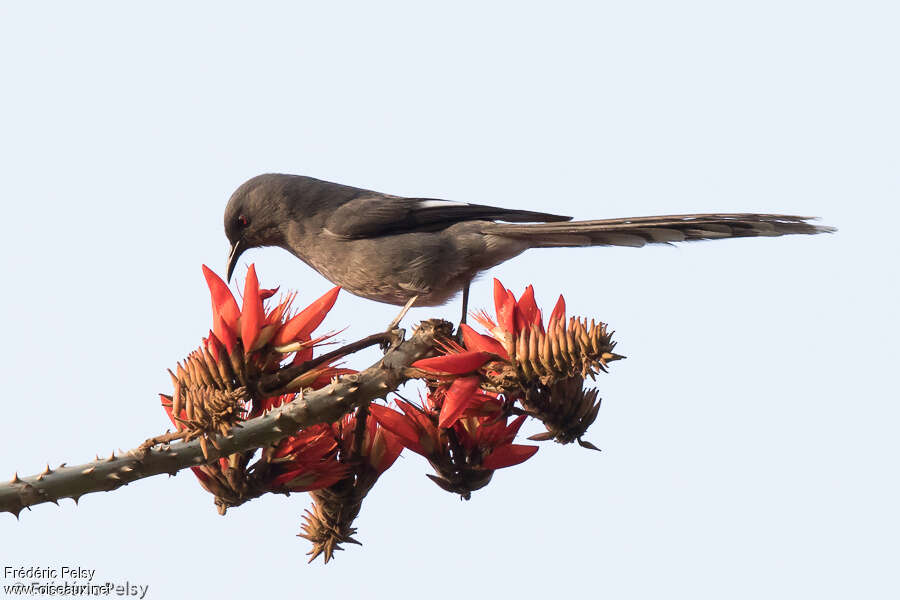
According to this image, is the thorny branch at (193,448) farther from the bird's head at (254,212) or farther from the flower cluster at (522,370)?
the bird's head at (254,212)

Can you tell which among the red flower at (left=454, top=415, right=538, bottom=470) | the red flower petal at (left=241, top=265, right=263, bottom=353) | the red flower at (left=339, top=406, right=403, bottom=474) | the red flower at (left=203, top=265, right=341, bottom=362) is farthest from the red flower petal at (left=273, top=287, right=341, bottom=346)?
the red flower at (left=454, top=415, right=538, bottom=470)

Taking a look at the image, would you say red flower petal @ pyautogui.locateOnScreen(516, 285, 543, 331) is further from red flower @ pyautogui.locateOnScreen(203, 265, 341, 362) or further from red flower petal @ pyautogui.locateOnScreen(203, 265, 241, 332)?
red flower petal @ pyautogui.locateOnScreen(203, 265, 241, 332)

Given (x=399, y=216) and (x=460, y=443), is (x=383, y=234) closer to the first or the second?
(x=399, y=216)

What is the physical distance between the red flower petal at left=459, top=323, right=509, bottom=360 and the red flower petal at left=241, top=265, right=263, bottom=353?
0.98 metres

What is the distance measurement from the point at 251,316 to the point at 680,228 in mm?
2266

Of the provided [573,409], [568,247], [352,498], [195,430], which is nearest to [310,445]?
[352,498]

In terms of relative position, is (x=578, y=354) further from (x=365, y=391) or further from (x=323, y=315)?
(x=323, y=315)

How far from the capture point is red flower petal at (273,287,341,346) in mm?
4445

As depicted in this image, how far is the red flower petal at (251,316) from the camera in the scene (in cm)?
435

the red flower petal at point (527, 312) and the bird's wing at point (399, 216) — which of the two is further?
the bird's wing at point (399, 216)

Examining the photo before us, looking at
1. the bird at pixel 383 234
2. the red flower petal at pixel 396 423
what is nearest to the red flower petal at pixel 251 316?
the red flower petal at pixel 396 423

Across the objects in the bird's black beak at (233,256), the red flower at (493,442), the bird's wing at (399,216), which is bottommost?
the red flower at (493,442)

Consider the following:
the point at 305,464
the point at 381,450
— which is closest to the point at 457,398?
the point at 381,450

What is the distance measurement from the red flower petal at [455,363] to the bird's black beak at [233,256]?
313cm
